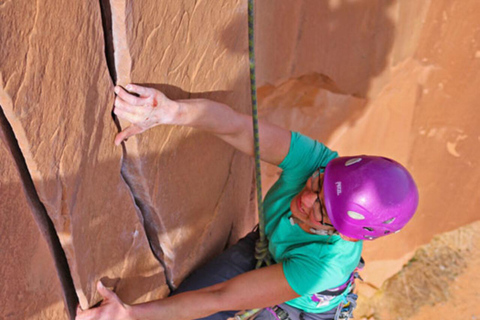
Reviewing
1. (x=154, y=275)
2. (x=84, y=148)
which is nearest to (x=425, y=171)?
(x=154, y=275)

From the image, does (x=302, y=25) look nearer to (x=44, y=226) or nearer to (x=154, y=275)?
(x=154, y=275)

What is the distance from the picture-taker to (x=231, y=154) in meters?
2.05

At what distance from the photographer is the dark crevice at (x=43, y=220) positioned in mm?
1103

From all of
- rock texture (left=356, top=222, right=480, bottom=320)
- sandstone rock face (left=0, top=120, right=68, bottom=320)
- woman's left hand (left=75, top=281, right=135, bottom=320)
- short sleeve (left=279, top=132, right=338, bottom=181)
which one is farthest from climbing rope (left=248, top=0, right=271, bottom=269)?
rock texture (left=356, top=222, right=480, bottom=320)

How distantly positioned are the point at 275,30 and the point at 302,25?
18cm

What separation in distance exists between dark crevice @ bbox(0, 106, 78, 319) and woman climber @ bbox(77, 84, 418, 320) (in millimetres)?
85

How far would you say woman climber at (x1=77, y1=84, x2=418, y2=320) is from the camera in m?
1.49

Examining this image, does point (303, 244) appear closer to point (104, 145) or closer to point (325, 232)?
point (325, 232)

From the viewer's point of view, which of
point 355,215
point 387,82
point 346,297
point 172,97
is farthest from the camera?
point 387,82

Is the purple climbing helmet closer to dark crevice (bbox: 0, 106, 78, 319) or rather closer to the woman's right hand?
the woman's right hand

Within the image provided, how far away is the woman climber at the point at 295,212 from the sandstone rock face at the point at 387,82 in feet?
2.17

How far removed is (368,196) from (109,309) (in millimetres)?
900

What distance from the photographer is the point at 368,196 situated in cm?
157

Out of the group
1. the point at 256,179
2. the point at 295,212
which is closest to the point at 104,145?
the point at 256,179
